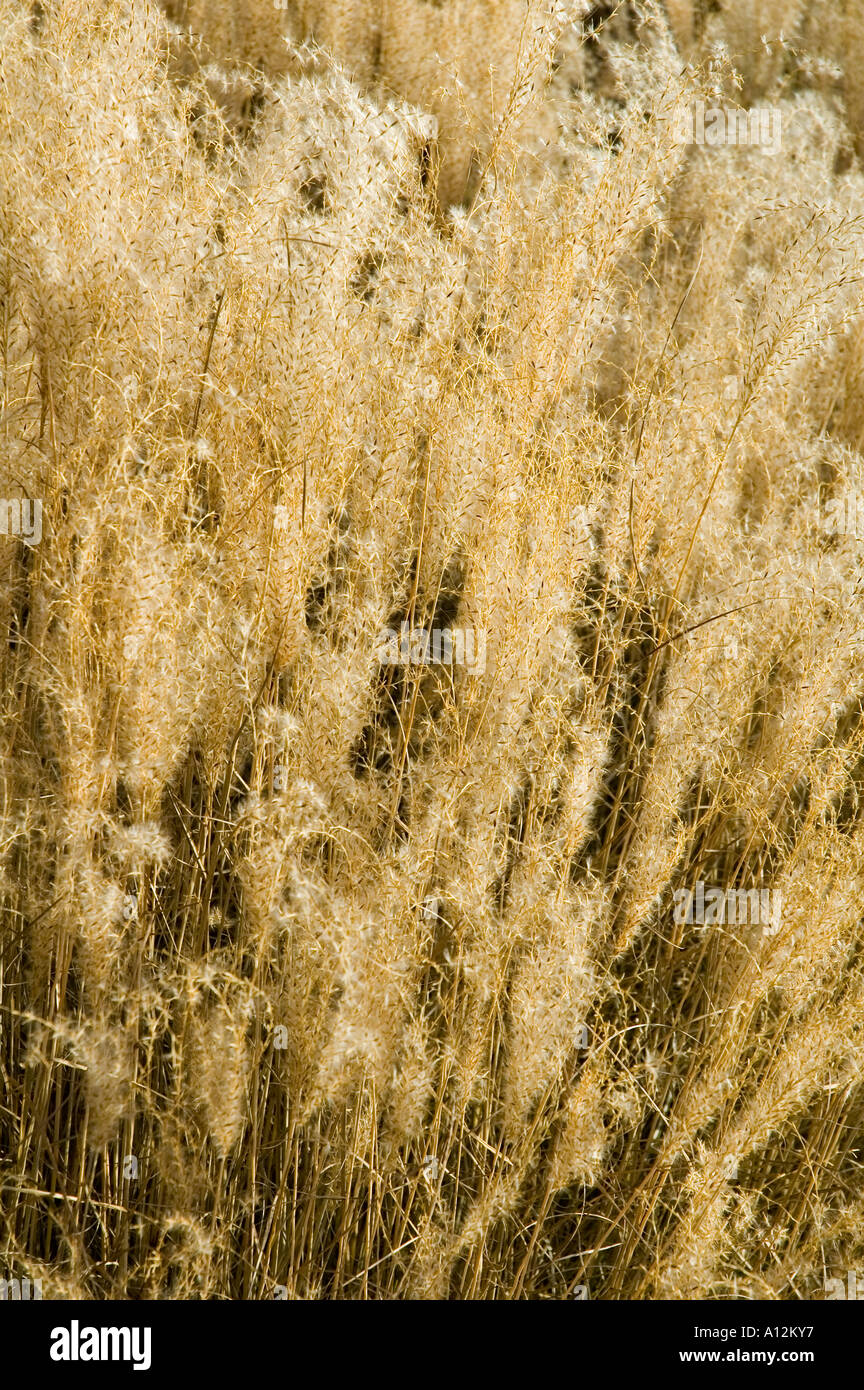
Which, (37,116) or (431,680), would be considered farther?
(431,680)

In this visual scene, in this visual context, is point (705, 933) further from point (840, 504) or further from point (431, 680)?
point (840, 504)

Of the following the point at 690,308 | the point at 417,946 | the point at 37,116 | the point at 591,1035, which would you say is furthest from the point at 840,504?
the point at 37,116

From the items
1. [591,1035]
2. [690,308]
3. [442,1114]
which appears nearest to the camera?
[442,1114]

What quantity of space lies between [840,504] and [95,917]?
1.89 metres

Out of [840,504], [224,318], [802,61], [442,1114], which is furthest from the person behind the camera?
[802,61]

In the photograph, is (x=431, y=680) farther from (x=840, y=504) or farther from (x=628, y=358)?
(x=628, y=358)

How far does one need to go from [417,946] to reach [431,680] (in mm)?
791

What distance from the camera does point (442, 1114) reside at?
6.32 feet

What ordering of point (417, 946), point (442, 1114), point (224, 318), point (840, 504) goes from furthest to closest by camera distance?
point (840, 504)
point (224, 318)
point (442, 1114)
point (417, 946)

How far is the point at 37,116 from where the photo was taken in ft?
5.94

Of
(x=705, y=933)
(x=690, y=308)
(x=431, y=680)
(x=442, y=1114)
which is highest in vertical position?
(x=690, y=308)

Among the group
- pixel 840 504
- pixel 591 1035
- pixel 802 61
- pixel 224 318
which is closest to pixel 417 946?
pixel 591 1035

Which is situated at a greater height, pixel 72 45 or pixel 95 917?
pixel 72 45

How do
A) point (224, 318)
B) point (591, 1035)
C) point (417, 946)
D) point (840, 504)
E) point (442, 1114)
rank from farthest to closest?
point (840, 504), point (591, 1035), point (224, 318), point (442, 1114), point (417, 946)
